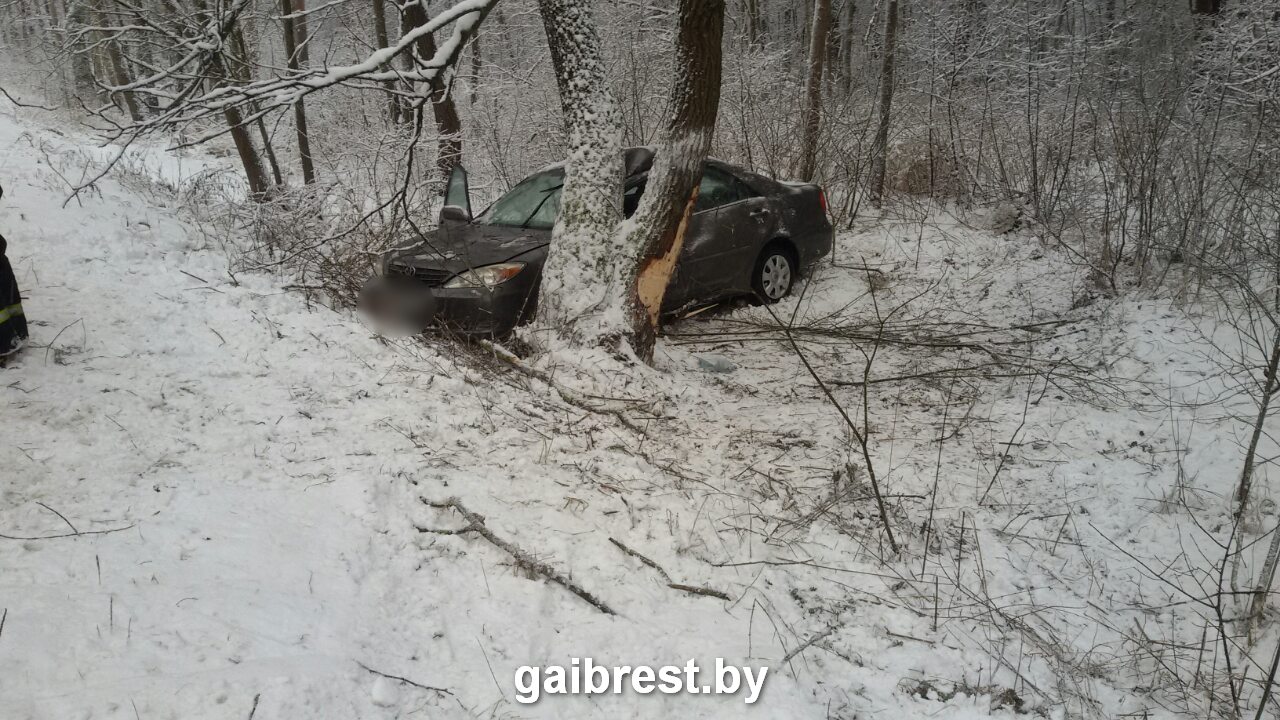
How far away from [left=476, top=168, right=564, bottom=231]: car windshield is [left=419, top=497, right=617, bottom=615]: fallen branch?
3.36 metres

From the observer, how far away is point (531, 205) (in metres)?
6.62

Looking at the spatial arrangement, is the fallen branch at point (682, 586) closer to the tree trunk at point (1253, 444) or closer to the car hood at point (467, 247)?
the tree trunk at point (1253, 444)

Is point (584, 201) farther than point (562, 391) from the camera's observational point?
Yes

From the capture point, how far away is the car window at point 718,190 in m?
6.85

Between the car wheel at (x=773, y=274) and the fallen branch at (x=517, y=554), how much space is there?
14.4ft

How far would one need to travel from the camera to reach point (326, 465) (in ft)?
11.7

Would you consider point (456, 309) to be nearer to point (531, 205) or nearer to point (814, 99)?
point (531, 205)

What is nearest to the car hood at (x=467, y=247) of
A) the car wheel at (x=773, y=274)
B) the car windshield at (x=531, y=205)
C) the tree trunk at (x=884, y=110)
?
the car windshield at (x=531, y=205)

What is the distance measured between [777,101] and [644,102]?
6.43 ft

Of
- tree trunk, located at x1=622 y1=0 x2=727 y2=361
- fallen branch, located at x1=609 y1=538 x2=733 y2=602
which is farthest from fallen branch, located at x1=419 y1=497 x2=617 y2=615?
tree trunk, located at x1=622 y1=0 x2=727 y2=361

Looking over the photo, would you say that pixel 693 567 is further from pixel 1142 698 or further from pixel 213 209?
pixel 213 209

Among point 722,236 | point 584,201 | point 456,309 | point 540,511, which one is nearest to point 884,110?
point 722,236

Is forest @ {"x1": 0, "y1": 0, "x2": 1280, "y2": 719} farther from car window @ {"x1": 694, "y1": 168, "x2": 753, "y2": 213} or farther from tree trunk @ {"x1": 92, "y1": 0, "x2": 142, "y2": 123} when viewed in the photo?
car window @ {"x1": 694, "y1": 168, "x2": 753, "y2": 213}

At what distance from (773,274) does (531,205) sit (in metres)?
2.41
